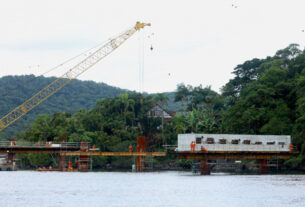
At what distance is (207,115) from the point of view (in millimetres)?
136125

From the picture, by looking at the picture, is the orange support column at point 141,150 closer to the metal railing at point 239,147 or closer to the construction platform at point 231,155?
the construction platform at point 231,155

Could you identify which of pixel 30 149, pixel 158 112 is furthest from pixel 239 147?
pixel 158 112

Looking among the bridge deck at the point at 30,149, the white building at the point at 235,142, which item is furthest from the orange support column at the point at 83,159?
the white building at the point at 235,142

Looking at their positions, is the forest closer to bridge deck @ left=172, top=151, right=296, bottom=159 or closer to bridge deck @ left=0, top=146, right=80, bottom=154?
bridge deck @ left=172, top=151, right=296, bottom=159

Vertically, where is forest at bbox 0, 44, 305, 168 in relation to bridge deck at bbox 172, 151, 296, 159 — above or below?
above

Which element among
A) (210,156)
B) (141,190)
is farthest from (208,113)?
(141,190)

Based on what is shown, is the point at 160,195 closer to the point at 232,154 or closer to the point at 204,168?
the point at 232,154

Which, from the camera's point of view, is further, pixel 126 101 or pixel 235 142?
pixel 126 101

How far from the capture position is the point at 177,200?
51.3 m

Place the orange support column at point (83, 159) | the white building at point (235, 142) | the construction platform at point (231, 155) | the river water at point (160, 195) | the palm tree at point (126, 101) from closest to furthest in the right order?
the river water at point (160, 195) → the construction platform at point (231, 155) → the white building at point (235, 142) → the orange support column at point (83, 159) → the palm tree at point (126, 101)

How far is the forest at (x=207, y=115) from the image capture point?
104188mm

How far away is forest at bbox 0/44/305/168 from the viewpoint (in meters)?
104

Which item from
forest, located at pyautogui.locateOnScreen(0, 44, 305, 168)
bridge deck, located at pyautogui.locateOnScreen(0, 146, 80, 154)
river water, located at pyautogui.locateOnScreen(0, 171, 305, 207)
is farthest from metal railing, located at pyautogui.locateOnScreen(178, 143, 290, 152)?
bridge deck, located at pyautogui.locateOnScreen(0, 146, 80, 154)

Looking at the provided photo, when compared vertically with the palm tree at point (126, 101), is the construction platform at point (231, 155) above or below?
below
